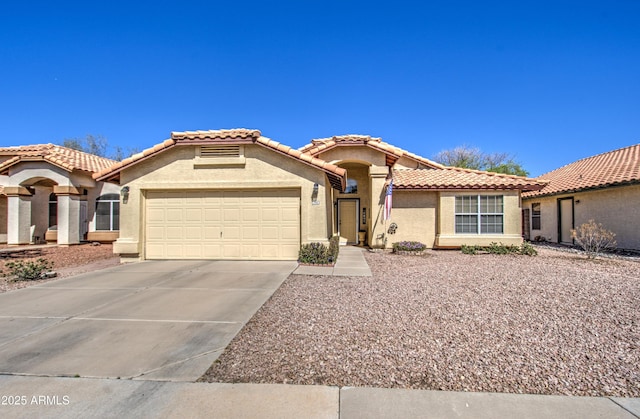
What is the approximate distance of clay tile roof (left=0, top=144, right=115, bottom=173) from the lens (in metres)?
16.0

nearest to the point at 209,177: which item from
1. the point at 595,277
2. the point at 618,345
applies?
the point at 618,345

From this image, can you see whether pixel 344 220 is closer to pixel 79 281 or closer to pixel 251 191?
pixel 251 191

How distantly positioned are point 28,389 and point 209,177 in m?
8.20

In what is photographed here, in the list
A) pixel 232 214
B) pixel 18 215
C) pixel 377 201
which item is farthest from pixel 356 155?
pixel 18 215

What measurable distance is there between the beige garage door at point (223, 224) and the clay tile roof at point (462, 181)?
650 cm

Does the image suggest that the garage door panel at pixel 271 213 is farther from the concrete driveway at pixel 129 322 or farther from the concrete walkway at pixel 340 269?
the concrete driveway at pixel 129 322

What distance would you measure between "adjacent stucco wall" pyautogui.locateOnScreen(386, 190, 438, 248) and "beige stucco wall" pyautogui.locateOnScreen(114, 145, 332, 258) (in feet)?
18.5

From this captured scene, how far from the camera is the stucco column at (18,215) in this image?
16297 mm

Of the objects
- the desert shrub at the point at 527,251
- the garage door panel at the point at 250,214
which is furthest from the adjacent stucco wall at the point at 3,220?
the desert shrub at the point at 527,251

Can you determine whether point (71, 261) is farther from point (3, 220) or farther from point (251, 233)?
point (3, 220)

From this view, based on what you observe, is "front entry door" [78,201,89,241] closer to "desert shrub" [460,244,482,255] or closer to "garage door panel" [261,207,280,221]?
"garage door panel" [261,207,280,221]

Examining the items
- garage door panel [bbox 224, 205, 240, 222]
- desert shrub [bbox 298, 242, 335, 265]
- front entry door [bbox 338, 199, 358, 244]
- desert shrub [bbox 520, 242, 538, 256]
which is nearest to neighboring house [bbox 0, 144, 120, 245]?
garage door panel [bbox 224, 205, 240, 222]

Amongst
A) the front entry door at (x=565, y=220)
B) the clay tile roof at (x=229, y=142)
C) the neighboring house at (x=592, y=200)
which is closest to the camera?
the clay tile roof at (x=229, y=142)

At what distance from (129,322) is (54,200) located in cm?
1837
